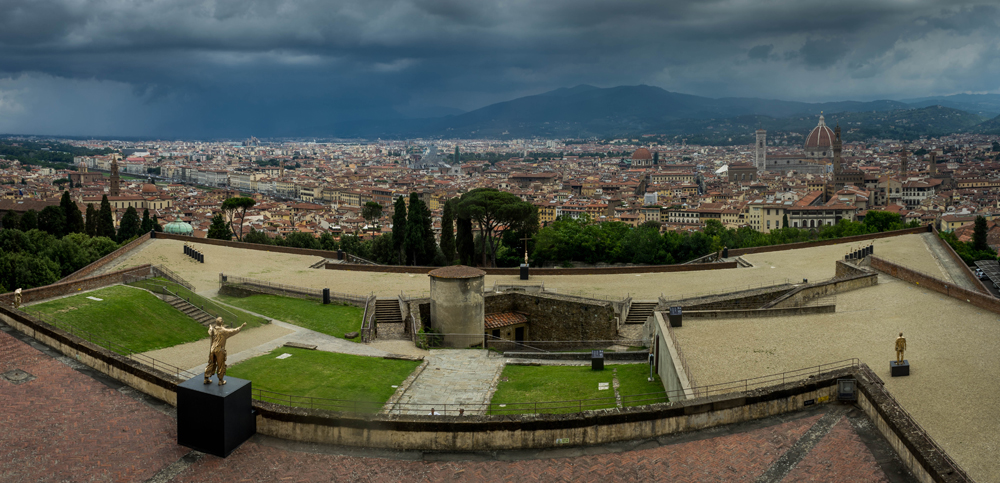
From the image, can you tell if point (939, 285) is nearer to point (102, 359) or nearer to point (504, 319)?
point (504, 319)

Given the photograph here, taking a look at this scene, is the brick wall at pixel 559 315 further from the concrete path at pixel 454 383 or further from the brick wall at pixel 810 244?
the brick wall at pixel 810 244

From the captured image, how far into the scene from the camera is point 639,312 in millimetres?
22516

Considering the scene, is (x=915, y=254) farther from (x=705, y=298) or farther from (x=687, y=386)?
(x=687, y=386)

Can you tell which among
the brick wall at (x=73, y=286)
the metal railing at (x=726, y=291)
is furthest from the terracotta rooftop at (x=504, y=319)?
the brick wall at (x=73, y=286)

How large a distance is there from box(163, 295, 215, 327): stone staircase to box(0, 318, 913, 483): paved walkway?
30.7 feet

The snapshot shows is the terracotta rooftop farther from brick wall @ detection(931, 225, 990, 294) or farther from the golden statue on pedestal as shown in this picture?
the golden statue on pedestal

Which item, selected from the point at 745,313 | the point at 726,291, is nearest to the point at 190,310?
the point at 745,313

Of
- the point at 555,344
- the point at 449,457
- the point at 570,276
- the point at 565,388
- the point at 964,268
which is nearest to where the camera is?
the point at 449,457

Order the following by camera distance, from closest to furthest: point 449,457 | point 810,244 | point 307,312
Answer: point 449,457 → point 307,312 → point 810,244

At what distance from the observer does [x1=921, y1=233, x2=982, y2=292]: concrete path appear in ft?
74.3

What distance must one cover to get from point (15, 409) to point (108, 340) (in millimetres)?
6418

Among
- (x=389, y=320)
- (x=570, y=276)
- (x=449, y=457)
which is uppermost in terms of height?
(x=570, y=276)

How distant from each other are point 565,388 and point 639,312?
7.79 metres

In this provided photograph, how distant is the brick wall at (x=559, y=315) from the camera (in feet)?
71.8
